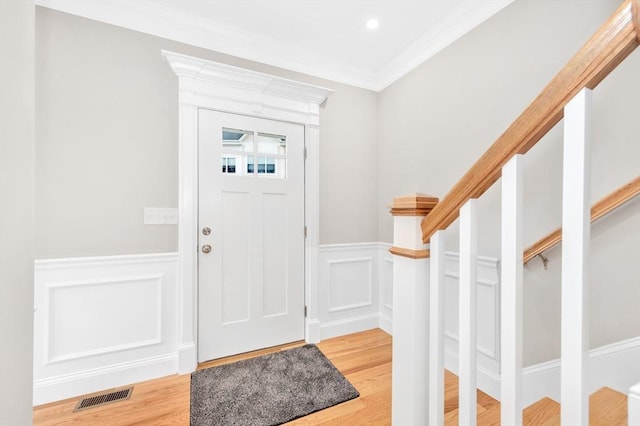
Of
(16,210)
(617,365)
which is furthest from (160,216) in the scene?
(617,365)

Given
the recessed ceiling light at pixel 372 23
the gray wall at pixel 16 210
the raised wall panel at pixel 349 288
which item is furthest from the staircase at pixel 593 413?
the recessed ceiling light at pixel 372 23

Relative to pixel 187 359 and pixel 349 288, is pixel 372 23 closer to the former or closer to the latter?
pixel 349 288

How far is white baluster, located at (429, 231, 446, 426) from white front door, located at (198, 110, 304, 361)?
5.75 ft

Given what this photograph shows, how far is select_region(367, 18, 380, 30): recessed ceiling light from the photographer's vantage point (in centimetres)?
213

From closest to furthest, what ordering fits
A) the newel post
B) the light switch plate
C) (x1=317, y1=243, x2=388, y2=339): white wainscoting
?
the newel post, the light switch plate, (x1=317, y1=243, x2=388, y2=339): white wainscoting

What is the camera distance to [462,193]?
2.44ft

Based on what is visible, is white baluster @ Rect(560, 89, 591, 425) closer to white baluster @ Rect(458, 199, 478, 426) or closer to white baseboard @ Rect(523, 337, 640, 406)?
white baluster @ Rect(458, 199, 478, 426)

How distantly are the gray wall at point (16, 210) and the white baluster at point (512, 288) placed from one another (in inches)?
41.3

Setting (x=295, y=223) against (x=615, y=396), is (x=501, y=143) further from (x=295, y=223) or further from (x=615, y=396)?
(x=295, y=223)

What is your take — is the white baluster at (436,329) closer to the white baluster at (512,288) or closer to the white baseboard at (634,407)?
the white baluster at (512,288)

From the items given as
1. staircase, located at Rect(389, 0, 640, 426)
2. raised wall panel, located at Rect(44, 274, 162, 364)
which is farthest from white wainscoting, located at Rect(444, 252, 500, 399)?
raised wall panel, located at Rect(44, 274, 162, 364)

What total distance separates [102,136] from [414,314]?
87.5 inches

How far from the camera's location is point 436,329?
854 mm

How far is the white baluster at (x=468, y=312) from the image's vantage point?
750 millimetres
